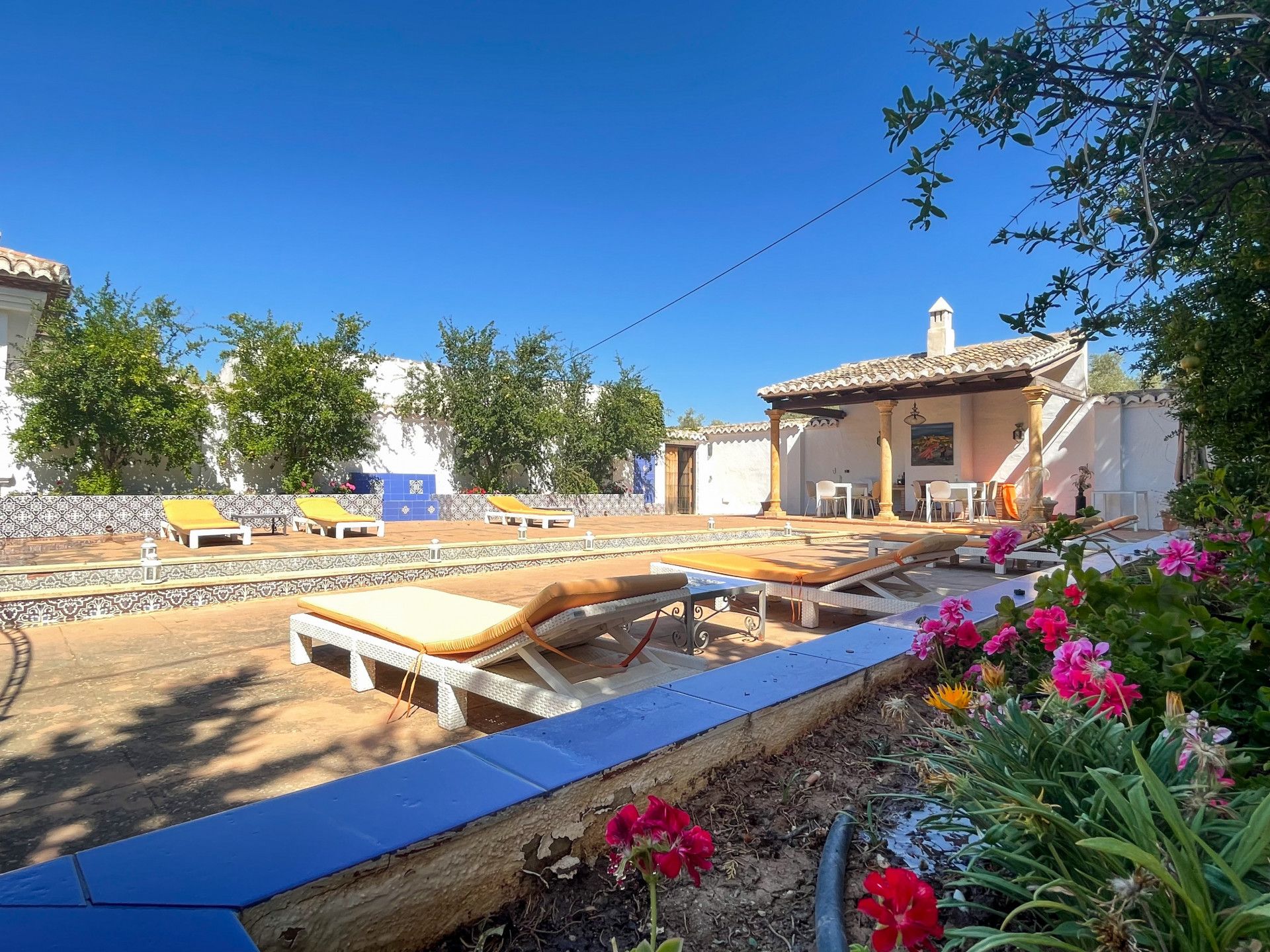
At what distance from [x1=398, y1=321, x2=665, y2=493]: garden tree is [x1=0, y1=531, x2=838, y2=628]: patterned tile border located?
7792 millimetres

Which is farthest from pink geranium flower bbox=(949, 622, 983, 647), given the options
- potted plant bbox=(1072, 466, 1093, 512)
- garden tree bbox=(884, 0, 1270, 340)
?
potted plant bbox=(1072, 466, 1093, 512)

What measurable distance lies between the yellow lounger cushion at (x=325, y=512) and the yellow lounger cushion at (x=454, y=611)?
28.3ft

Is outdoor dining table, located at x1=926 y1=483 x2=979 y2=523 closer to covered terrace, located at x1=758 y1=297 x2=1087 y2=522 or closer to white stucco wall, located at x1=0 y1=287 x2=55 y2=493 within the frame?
covered terrace, located at x1=758 y1=297 x2=1087 y2=522

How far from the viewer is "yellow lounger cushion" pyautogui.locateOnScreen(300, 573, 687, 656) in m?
3.00

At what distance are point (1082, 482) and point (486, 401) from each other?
45.5ft

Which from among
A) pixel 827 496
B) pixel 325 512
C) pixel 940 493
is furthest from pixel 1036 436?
pixel 325 512

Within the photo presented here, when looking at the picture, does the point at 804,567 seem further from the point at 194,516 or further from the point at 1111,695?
the point at 194,516

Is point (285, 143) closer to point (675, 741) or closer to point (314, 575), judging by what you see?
point (314, 575)

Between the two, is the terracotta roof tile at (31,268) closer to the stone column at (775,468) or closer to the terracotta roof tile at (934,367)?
the terracotta roof tile at (934,367)

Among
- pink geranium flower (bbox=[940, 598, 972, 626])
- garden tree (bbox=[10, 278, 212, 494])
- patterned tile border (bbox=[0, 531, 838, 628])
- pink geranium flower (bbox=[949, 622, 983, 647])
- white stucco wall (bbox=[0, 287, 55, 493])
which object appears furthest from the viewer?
white stucco wall (bbox=[0, 287, 55, 493])

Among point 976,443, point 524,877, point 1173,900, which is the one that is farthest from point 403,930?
point 976,443

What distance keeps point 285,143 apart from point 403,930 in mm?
16383

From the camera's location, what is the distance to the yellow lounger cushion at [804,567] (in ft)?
17.3

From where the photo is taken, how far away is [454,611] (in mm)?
4211
